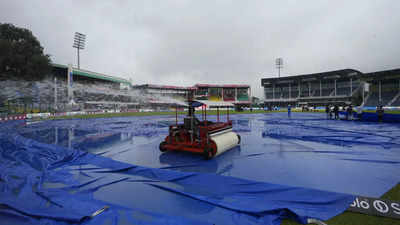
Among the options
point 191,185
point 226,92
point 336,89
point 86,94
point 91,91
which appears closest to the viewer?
point 191,185

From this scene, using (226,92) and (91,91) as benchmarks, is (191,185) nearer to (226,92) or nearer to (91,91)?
(91,91)

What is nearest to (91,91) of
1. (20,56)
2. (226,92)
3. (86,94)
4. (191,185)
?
(86,94)

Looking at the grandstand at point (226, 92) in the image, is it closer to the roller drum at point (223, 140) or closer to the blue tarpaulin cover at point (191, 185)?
the roller drum at point (223, 140)

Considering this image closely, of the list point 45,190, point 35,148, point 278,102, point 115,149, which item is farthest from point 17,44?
point 278,102

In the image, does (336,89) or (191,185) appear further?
(336,89)

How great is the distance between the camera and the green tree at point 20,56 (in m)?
Answer: 30.7

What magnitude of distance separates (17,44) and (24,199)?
44.8m

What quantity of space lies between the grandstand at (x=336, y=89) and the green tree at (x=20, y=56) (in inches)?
2787

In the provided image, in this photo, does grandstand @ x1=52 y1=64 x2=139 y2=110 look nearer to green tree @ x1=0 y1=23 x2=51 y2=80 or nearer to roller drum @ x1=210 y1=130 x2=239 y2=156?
green tree @ x1=0 y1=23 x2=51 y2=80

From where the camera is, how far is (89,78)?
5219cm

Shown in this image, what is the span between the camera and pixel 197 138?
683 cm

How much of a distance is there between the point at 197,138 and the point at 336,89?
79586 millimetres

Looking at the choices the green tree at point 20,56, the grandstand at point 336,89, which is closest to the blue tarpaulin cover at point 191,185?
the green tree at point 20,56

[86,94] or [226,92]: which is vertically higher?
[226,92]
